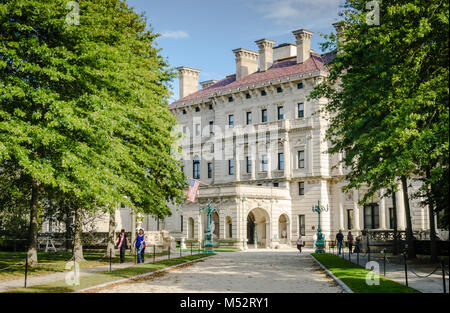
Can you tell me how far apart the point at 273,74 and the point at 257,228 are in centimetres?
1691

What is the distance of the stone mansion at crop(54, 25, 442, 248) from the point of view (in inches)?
2137

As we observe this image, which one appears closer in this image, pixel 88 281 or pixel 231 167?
pixel 88 281

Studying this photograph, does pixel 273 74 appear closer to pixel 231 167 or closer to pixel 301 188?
pixel 231 167

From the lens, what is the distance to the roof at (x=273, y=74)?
56.9 meters

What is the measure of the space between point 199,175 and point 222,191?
1219 centimetres

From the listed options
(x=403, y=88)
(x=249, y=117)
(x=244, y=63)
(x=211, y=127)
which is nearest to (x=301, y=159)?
(x=249, y=117)

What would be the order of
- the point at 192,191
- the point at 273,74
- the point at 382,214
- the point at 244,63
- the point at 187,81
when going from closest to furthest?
the point at 192,191 < the point at 382,214 < the point at 273,74 < the point at 244,63 < the point at 187,81

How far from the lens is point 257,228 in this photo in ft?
191

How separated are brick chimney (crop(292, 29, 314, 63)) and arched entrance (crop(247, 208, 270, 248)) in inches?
665

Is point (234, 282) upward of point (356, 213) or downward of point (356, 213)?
downward

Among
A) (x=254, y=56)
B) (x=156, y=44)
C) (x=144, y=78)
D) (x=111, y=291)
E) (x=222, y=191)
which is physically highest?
(x=254, y=56)
